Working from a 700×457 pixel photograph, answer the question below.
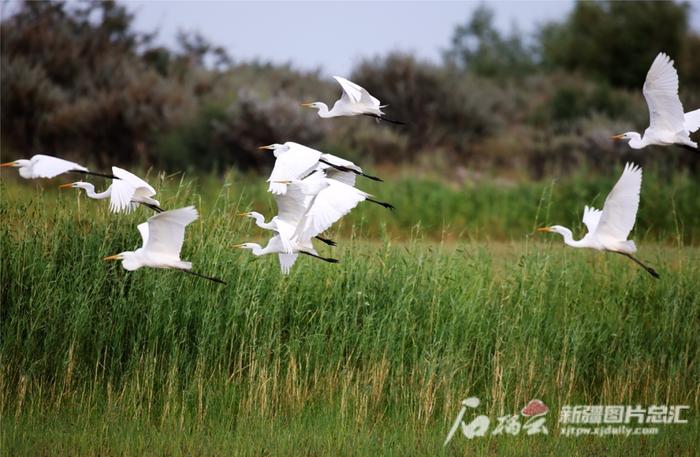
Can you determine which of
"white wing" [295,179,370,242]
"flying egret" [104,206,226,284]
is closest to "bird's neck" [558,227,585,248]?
"white wing" [295,179,370,242]

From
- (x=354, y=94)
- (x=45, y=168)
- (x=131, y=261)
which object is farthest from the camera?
(x=354, y=94)

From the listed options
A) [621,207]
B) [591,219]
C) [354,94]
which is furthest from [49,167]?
[591,219]

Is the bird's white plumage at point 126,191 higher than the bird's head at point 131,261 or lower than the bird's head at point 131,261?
higher

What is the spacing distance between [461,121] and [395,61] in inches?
98.1

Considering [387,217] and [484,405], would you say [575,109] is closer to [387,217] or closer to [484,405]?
[387,217]

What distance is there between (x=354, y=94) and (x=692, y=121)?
232 cm

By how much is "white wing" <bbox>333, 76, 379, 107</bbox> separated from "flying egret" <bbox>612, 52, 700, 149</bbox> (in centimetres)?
185

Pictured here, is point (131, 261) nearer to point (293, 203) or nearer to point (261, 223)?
point (261, 223)

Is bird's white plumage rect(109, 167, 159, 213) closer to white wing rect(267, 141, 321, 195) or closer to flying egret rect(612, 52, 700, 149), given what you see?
white wing rect(267, 141, 321, 195)

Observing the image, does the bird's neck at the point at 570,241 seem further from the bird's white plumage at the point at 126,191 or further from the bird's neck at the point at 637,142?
the bird's white plumage at the point at 126,191

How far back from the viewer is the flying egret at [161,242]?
5.44 meters

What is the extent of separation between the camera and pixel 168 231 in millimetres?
5516

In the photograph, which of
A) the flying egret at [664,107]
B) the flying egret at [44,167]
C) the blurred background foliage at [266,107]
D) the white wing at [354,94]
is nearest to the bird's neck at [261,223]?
the white wing at [354,94]

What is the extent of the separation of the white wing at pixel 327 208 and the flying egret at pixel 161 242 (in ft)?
2.20
